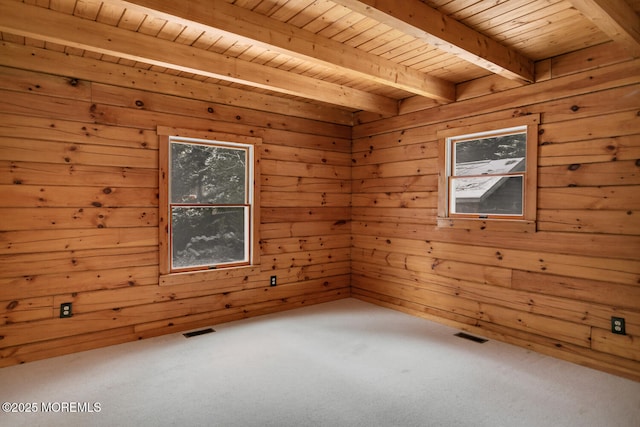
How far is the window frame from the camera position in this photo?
3574mm

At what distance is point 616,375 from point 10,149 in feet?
15.6

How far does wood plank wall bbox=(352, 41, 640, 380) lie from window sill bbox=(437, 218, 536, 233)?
0.15 feet

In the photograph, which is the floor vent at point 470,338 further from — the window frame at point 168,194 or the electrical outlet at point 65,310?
the electrical outlet at point 65,310

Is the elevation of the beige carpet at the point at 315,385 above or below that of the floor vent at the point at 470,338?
below

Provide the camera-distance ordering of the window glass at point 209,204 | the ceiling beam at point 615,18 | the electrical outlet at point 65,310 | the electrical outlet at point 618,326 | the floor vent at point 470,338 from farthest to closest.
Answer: the window glass at point 209,204, the floor vent at point 470,338, the electrical outlet at point 65,310, the electrical outlet at point 618,326, the ceiling beam at point 615,18

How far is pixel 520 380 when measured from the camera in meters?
2.73

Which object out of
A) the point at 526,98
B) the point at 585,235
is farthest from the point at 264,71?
the point at 585,235

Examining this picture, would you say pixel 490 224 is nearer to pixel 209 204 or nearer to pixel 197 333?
pixel 209 204

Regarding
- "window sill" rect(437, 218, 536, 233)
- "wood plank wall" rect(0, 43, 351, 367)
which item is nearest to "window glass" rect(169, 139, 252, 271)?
"wood plank wall" rect(0, 43, 351, 367)

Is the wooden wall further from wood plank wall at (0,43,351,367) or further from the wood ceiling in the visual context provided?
the wood ceiling

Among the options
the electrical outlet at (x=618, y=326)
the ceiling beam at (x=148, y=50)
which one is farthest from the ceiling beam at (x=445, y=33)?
the electrical outlet at (x=618, y=326)

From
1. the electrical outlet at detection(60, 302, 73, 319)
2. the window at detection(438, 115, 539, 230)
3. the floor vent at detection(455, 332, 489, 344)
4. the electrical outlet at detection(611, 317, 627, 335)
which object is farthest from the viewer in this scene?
the floor vent at detection(455, 332, 489, 344)

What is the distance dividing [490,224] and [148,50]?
3.19 meters

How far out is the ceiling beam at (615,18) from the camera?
206 cm
